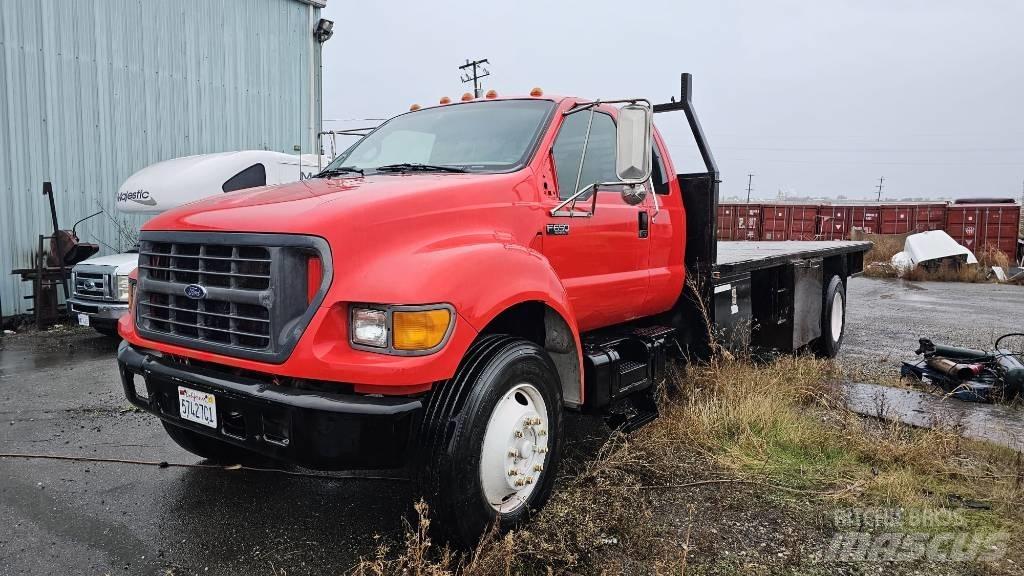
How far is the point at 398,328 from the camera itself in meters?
2.54

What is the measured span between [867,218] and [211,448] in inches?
970

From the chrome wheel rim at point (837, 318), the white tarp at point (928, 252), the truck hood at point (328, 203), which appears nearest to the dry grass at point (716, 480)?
the truck hood at point (328, 203)

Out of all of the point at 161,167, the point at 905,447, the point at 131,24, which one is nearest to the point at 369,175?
the point at 905,447

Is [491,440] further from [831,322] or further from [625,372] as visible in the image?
[831,322]

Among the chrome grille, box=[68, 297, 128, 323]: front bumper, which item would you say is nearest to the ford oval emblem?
box=[68, 297, 128, 323]: front bumper

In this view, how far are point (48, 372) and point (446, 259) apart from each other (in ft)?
19.0

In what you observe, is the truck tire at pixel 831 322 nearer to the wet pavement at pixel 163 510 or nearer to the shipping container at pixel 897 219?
the wet pavement at pixel 163 510

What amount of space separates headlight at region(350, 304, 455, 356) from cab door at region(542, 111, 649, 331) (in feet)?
3.58

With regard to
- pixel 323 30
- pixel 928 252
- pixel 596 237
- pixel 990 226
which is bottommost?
pixel 928 252

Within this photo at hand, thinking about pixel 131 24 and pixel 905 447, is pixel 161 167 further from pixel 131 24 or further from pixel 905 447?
pixel 905 447

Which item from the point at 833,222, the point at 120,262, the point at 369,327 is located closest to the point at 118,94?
the point at 120,262

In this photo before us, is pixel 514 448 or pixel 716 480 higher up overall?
pixel 514 448

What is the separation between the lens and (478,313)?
109 inches

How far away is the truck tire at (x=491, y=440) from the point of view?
105 inches
